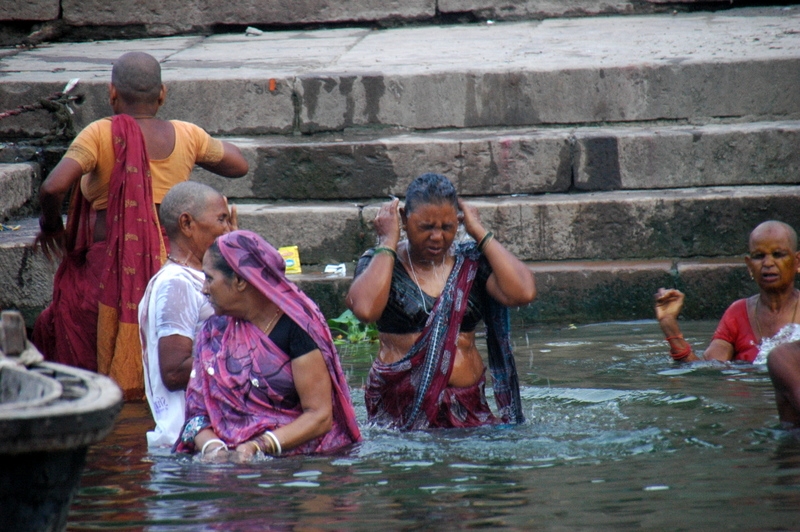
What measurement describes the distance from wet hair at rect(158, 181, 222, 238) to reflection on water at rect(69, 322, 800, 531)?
3.04ft

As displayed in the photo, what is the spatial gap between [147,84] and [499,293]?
2246 mm

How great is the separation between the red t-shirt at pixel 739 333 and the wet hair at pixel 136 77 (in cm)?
343

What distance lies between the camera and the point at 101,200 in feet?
18.8

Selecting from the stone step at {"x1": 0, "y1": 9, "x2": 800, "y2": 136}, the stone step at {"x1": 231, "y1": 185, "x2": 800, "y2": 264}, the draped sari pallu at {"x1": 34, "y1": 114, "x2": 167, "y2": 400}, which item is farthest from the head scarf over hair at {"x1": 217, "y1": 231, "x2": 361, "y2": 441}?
the stone step at {"x1": 0, "y1": 9, "x2": 800, "y2": 136}

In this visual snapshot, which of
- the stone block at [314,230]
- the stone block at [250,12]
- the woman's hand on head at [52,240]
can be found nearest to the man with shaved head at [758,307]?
the stone block at [314,230]

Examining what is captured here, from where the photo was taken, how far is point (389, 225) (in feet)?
15.8

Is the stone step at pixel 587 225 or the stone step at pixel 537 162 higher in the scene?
the stone step at pixel 537 162

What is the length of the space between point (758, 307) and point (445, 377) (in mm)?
2389

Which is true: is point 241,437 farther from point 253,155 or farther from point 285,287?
point 253,155

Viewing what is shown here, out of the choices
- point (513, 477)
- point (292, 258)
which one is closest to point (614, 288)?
point (292, 258)

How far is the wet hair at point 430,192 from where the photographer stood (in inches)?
181

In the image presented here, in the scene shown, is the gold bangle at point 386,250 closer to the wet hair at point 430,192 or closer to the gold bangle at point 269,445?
the wet hair at point 430,192

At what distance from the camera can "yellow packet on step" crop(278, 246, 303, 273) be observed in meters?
7.65

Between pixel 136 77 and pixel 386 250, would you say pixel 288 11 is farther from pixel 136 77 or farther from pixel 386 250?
pixel 386 250
